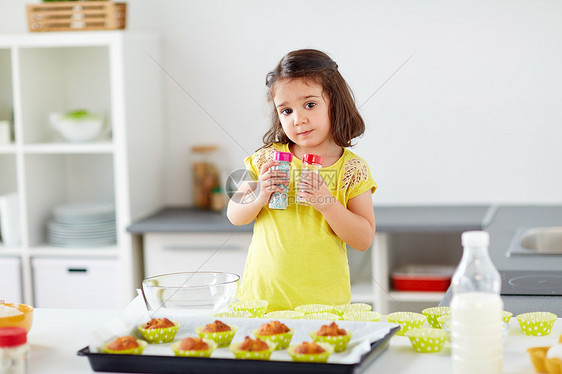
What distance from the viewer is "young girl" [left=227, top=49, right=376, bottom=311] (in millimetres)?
1629

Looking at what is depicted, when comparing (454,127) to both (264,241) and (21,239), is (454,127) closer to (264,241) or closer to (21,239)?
(264,241)

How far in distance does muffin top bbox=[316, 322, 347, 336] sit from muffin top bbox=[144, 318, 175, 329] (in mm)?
248

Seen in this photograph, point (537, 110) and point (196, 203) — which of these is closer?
point (537, 110)

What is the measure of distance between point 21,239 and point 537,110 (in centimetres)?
213

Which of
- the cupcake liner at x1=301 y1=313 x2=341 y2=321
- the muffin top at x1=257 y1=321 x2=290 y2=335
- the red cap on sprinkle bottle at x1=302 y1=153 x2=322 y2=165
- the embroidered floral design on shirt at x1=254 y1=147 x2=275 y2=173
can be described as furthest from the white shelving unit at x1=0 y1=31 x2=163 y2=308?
the muffin top at x1=257 y1=321 x2=290 y2=335

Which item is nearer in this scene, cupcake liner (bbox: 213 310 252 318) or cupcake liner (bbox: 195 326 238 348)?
cupcake liner (bbox: 195 326 238 348)

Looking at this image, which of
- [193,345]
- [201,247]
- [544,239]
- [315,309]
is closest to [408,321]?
[315,309]

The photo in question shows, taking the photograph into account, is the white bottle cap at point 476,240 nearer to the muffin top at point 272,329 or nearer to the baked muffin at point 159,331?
the muffin top at point 272,329

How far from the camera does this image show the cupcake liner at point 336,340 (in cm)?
112

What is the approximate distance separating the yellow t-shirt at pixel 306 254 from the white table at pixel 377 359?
412mm

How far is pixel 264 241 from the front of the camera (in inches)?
68.3

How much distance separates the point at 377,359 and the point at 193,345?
0.93 feet

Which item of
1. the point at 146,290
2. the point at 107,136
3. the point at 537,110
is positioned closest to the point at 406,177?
the point at 537,110

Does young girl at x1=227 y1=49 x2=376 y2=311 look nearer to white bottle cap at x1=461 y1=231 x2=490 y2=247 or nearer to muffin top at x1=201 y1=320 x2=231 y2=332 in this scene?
muffin top at x1=201 y1=320 x2=231 y2=332
